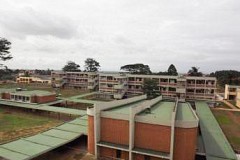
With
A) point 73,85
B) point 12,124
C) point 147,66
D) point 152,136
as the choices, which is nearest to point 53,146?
point 152,136

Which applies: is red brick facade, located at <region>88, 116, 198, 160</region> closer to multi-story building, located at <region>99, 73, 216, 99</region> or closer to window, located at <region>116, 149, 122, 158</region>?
window, located at <region>116, 149, 122, 158</region>

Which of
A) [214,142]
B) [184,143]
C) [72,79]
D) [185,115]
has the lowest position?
[214,142]

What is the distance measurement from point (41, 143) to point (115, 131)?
30.3ft

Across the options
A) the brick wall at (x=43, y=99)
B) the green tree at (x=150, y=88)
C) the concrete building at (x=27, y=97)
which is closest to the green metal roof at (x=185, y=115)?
the green tree at (x=150, y=88)

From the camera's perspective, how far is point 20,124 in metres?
35.5

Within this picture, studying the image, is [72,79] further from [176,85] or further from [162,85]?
[176,85]

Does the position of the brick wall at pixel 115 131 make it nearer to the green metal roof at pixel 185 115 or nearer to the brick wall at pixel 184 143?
the brick wall at pixel 184 143

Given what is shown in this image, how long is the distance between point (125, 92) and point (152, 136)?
4283 cm

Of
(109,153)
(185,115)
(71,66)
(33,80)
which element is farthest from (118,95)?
(33,80)

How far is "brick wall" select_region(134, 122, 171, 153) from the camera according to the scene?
19875mm

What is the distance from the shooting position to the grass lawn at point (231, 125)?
2886cm

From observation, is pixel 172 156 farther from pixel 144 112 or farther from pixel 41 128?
pixel 41 128

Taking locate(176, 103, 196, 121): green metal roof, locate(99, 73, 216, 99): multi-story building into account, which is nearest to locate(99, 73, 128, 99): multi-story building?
locate(99, 73, 216, 99): multi-story building

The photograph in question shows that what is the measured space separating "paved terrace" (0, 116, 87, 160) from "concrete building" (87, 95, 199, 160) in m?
3.92
